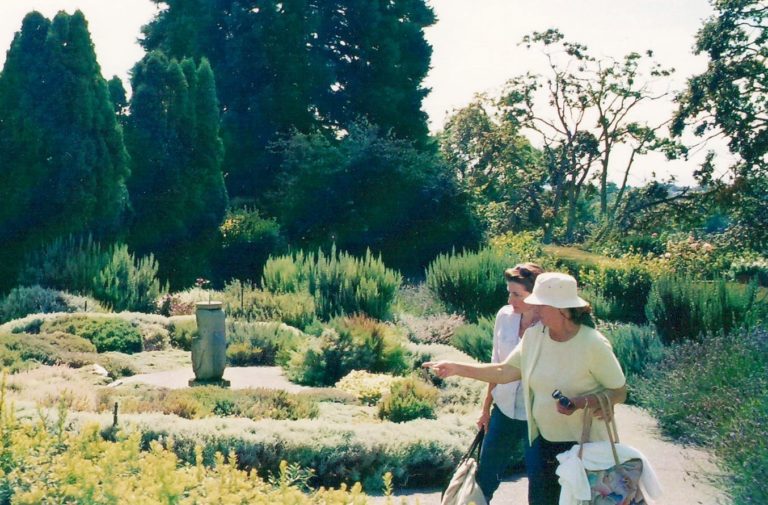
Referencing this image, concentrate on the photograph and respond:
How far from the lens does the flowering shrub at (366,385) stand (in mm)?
8500

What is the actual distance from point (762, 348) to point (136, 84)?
50.4 ft

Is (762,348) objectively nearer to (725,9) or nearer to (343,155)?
(343,155)

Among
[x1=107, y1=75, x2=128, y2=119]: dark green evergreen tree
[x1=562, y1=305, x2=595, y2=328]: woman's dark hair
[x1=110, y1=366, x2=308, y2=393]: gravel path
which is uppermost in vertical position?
[x1=107, y1=75, x2=128, y2=119]: dark green evergreen tree

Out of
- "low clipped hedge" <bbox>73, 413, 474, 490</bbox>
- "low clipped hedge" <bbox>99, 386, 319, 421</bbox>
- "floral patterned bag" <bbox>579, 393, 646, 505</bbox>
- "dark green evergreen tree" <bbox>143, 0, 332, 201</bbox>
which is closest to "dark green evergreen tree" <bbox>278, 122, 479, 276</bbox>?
"dark green evergreen tree" <bbox>143, 0, 332, 201</bbox>

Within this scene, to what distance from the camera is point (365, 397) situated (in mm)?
8508

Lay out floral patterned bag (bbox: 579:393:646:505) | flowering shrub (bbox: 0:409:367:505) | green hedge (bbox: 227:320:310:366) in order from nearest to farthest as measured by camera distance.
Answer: flowering shrub (bbox: 0:409:367:505) → floral patterned bag (bbox: 579:393:646:505) → green hedge (bbox: 227:320:310:366)

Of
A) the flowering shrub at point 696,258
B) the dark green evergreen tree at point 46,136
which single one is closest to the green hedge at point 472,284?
the flowering shrub at point 696,258

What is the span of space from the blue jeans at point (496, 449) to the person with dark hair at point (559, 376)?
0.50m

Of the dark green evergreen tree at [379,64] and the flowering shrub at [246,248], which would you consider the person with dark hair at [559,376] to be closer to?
the flowering shrub at [246,248]

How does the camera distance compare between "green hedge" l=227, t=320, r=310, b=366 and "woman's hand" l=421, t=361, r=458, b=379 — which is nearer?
"woman's hand" l=421, t=361, r=458, b=379

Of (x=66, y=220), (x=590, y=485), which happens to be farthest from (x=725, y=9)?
(x=590, y=485)

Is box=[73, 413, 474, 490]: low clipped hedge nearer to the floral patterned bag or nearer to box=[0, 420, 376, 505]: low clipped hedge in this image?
box=[0, 420, 376, 505]: low clipped hedge

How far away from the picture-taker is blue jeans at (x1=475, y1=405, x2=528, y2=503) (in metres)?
4.77

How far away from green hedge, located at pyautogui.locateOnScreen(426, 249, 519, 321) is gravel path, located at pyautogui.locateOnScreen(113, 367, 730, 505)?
5744 mm
